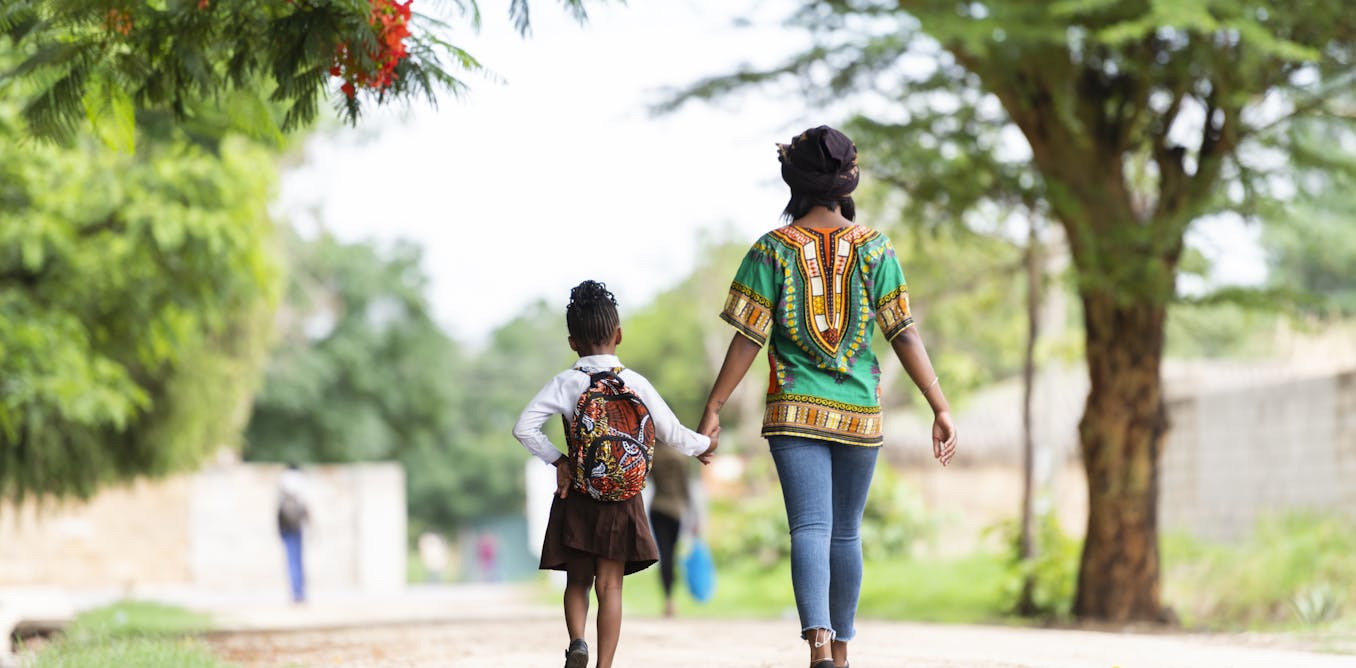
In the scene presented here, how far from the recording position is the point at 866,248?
17.9 ft

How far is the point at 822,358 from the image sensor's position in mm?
5359

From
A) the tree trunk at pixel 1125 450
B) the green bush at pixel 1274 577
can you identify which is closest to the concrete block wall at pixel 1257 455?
the green bush at pixel 1274 577

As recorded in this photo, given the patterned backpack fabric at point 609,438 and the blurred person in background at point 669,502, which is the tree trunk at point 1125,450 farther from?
the patterned backpack fabric at point 609,438

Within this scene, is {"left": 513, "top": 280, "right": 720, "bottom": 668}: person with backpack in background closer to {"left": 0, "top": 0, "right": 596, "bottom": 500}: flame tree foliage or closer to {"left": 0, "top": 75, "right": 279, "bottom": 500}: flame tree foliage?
{"left": 0, "top": 0, "right": 596, "bottom": 500}: flame tree foliage

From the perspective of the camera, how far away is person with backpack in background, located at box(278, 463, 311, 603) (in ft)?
61.2

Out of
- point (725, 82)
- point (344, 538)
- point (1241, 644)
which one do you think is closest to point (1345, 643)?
point (1241, 644)

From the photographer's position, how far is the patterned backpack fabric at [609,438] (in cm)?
538

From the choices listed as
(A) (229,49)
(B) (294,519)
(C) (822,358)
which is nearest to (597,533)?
(C) (822,358)

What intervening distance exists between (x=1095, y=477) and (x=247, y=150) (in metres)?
8.64

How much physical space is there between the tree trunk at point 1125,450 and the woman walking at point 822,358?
22.0 ft

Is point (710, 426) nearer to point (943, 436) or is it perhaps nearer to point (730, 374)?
point (730, 374)

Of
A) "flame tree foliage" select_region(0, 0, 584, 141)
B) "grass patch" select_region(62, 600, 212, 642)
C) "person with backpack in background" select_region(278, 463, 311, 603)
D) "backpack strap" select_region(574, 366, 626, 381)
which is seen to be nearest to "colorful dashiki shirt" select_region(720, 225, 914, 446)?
"backpack strap" select_region(574, 366, 626, 381)

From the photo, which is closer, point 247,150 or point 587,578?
point 587,578

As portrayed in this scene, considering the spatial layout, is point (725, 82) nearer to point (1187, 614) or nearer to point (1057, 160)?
point (1057, 160)
